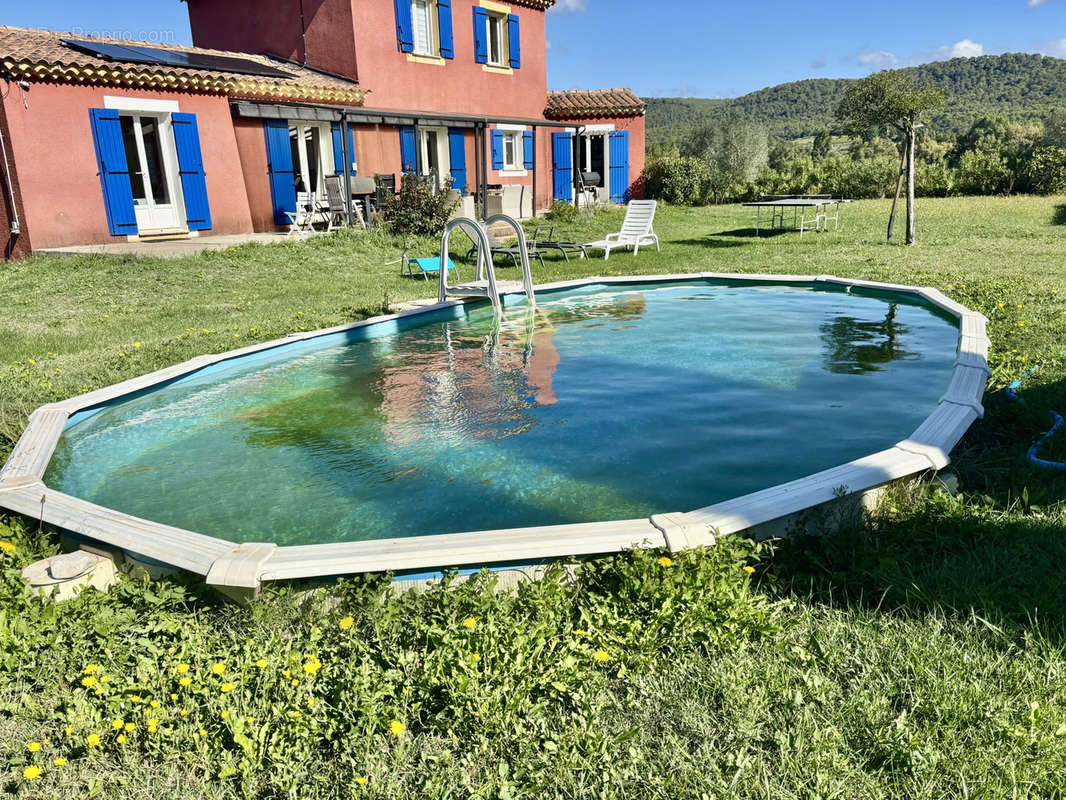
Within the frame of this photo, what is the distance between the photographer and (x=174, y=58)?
14961 millimetres

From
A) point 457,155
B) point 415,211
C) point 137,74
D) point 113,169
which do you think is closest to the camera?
point 113,169

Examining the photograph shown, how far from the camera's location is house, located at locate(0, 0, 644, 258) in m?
12.9

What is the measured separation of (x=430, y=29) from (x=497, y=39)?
8.90ft

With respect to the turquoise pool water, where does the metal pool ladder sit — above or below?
above

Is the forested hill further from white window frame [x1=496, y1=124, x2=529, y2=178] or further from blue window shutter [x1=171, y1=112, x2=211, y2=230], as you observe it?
blue window shutter [x1=171, y1=112, x2=211, y2=230]

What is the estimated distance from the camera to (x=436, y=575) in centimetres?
311

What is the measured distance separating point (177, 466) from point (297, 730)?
3192 millimetres

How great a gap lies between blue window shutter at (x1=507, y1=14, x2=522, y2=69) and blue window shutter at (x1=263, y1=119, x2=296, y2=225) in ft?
26.6

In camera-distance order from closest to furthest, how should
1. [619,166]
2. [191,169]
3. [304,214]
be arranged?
[191,169] < [304,214] < [619,166]

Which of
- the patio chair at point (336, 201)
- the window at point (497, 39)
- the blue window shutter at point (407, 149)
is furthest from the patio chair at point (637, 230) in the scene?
the window at point (497, 39)

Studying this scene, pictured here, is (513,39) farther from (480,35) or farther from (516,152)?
(516,152)

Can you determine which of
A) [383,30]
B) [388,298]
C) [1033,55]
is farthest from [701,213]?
[1033,55]

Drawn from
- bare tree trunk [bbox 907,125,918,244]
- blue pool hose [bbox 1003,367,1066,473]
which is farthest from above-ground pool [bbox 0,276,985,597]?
bare tree trunk [bbox 907,125,918,244]

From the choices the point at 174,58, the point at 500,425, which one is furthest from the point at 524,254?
the point at 174,58
